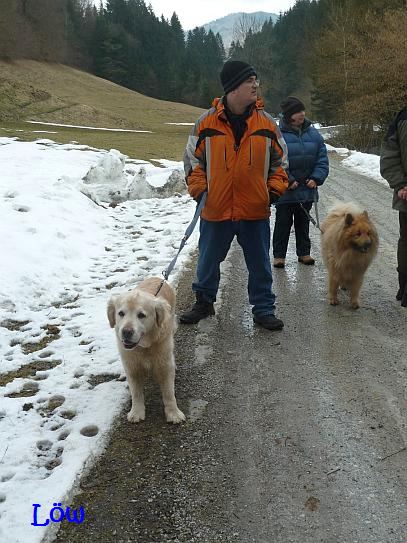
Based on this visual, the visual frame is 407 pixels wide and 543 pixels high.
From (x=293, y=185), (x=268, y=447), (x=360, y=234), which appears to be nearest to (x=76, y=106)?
(x=293, y=185)

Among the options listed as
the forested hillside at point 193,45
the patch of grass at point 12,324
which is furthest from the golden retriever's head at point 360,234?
the forested hillside at point 193,45

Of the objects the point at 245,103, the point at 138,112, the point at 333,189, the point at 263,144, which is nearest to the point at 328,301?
the point at 263,144

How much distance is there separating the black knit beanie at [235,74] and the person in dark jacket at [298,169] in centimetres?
195

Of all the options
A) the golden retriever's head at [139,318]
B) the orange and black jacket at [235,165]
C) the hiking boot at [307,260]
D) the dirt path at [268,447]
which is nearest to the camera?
the dirt path at [268,447]

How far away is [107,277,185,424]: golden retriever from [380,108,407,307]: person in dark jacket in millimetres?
3292

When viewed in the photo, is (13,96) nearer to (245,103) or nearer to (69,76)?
(69,76)

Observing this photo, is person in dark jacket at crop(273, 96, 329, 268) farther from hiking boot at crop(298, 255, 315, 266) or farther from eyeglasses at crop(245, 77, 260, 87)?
eyeglasses at crop(245, 77, 260, 87)

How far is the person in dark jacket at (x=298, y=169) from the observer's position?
21.0 ft

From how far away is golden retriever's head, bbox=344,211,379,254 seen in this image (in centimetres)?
529

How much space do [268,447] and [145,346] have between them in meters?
1.12

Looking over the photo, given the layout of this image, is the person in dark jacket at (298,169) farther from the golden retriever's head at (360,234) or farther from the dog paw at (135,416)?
the dog paw at (135,416)

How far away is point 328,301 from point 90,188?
7519 millimetres

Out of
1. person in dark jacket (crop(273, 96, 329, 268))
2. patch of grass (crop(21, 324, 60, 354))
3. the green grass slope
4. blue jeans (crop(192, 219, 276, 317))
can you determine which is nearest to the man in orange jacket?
blue jeans (crop(192, 219, 276, 317))

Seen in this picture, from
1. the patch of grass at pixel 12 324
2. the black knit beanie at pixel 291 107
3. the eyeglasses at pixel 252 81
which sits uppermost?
the eyeglasses at pixel 252 81
